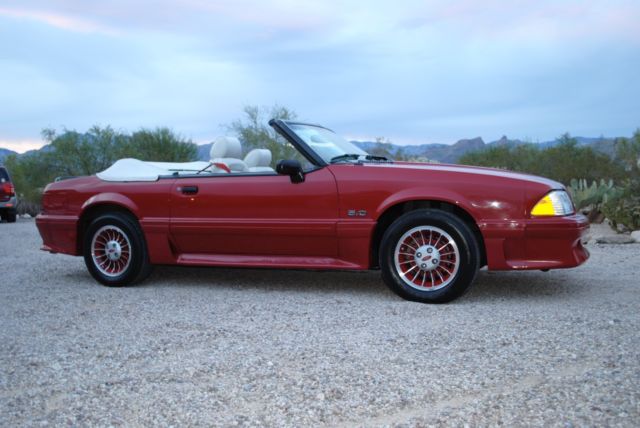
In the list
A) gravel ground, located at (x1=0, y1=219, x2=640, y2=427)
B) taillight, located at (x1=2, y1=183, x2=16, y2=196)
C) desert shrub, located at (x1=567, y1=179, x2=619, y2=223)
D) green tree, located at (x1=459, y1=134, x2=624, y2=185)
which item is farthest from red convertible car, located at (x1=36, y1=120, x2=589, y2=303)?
green tree, located at (x1=459, y1=134, x2=624, y2=185)

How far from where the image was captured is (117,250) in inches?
251

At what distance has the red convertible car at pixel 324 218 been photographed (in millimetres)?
5117

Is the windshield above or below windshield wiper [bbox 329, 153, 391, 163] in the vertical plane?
above

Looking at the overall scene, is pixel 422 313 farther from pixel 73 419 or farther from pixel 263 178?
pixel 73 419

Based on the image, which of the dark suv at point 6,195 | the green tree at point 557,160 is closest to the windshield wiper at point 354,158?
the green tree at point 557,160

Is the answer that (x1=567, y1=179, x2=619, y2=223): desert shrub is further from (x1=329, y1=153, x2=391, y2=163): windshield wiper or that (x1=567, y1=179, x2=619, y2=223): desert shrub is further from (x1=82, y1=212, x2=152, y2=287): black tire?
(x1=82, y1=212, x2=152, y2=287): black tire

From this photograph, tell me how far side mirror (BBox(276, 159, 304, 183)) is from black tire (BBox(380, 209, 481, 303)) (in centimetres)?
87

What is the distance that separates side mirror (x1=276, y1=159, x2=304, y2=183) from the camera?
550cm

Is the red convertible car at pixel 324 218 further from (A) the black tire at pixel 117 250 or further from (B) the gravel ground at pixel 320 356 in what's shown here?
(B) the gravel ground at pixel 320 356

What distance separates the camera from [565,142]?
2188cm

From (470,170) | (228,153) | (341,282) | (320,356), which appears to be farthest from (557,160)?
(320,356)

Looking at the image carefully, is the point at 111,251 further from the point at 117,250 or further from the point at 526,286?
the point at 526,286

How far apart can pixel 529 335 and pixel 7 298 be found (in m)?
4.49

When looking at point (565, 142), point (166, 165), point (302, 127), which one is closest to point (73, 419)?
point (302, 127)
